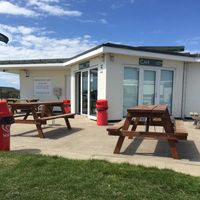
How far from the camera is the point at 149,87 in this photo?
10180 millimetres

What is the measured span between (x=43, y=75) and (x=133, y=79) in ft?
23.8

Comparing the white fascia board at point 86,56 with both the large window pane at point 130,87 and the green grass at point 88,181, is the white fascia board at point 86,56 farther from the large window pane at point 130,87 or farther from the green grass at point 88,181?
the green grass at point 88,181

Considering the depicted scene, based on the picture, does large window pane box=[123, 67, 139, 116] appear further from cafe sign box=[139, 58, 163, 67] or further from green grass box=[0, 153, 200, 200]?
green grass box=[0, 153, 200, 200]

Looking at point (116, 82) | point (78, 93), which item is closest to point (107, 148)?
point (116, 82)

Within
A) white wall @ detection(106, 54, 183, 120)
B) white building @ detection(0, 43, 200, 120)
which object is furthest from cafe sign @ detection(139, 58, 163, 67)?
white wall @ detection(106, 54, 183, 120)

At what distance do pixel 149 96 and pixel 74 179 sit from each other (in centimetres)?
753

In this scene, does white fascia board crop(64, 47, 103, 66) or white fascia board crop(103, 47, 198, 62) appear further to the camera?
white fascia board crop(64, 47, 103, 66)

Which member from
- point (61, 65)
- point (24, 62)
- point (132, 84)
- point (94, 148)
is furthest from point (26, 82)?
point (94, 148)

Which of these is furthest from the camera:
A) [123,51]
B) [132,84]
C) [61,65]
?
[61,65]

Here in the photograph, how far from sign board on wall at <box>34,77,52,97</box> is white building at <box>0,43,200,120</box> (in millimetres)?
2453

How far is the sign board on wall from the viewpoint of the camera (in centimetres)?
1498

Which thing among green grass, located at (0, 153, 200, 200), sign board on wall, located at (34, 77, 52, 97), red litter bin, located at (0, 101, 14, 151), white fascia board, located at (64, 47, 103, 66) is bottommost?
green grass, located at (0, 153, 200, 200)

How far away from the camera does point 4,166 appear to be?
3725 mm

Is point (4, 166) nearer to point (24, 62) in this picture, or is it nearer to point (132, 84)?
point (132, 84)
